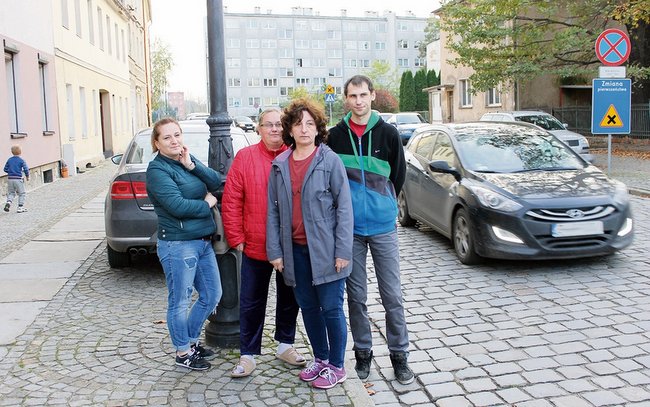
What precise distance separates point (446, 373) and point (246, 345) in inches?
53.3

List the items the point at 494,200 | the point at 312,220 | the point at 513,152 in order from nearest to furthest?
the point at 312,220 < the point at 494,200 < the point at 513,152

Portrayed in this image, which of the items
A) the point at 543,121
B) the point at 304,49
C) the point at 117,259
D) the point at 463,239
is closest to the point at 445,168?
the point at 463,239

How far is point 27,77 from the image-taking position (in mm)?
16828

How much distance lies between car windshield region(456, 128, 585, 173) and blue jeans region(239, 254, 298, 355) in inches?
156

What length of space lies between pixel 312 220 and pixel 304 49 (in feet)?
341

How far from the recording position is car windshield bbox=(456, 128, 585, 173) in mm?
7699

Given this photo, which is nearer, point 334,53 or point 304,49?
point 304,49

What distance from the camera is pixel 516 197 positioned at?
6.71 metres

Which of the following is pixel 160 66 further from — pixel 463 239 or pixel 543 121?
pixel 463 239

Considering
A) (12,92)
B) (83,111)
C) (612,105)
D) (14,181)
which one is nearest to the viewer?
(14,181)

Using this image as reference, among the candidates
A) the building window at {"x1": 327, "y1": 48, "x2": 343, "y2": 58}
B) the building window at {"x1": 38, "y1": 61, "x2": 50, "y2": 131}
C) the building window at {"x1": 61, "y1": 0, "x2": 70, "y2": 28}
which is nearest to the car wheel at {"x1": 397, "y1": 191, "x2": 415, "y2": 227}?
the building window at {"x1": 38, "y1": 61, "x2": 50, "y2": 131}

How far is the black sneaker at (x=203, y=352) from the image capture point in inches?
176

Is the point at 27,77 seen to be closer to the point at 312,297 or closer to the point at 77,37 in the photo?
the point at 77,37

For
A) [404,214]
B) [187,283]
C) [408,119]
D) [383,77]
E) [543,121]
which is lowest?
[404,214]
